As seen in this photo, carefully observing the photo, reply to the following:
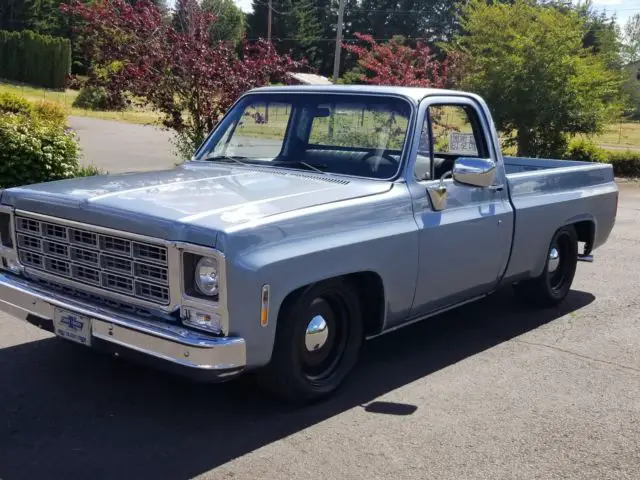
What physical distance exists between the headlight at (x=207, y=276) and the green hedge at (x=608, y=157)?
17748mm

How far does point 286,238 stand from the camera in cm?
404

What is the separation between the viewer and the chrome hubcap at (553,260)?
6690 mm

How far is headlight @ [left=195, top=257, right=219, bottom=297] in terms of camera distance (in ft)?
12.4

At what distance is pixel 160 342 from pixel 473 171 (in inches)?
92.9

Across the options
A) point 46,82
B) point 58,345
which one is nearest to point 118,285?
point 58,345

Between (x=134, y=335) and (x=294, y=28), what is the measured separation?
71589 millimetres

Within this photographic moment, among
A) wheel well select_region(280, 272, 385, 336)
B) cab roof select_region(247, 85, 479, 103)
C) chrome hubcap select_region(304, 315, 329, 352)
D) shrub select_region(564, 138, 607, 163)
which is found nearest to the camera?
chrome hubcap select_region(304, 315, 329, 352)

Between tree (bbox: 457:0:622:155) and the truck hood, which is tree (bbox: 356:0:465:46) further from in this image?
the truck hood

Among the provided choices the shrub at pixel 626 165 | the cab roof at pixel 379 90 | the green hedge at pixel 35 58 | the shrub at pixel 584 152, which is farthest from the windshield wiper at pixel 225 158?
the green hedge at pixel 35 58

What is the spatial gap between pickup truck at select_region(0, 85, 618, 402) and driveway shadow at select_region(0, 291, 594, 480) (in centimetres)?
30

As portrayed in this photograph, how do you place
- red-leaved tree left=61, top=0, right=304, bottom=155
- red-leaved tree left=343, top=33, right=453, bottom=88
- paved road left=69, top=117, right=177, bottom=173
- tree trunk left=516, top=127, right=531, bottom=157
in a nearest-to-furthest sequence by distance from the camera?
red-leaved tree left=61, top=0, right=304, bottom=155 < red-leaved tree left=343, top=33, right=453, bottom=88 < paved road left=69, top=117, right=177, bottom=173 < tree trunk left=516, top=127, right=531, bottom=157

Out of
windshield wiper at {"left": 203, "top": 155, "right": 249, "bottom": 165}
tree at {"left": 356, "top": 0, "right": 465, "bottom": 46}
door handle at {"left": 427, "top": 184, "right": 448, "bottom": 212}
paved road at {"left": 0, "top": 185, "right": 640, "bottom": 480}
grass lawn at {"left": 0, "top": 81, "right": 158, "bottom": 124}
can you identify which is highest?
tree at {"left": 356, "top": 0, "right": 465, "bottom": 46}

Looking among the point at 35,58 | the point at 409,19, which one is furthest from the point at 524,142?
the point at 409,19

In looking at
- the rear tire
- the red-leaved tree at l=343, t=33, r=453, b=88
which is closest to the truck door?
the rear tire
